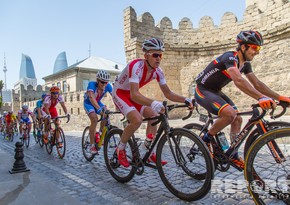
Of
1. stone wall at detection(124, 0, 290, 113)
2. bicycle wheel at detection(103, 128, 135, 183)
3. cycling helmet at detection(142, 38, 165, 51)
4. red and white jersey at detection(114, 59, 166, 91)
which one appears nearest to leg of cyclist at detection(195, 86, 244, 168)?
red and white jersey at detection(114, 59, 166, 91)

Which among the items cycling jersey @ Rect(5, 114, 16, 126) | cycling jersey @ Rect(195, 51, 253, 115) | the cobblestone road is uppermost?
cycling jersey @ Rect(195, 51, 253, 115)

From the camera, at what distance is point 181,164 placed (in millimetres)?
3426

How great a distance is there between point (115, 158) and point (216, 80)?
7.27 feet

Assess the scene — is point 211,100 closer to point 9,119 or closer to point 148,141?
point 148,141

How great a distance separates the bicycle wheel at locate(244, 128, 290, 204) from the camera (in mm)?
2539

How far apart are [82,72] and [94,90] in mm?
42391

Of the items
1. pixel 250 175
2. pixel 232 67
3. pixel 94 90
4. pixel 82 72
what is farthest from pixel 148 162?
pixel 82 72

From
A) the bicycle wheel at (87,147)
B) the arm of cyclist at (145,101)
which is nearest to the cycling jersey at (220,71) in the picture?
the arm of cyclist at (145,101)

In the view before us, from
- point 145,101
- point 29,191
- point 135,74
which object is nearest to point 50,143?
point 29,191

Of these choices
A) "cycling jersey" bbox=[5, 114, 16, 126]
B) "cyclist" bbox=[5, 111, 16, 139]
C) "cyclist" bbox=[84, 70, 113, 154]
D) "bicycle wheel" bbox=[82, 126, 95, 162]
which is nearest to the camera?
"cyclist" bbox=[84, 70, 113, 154]

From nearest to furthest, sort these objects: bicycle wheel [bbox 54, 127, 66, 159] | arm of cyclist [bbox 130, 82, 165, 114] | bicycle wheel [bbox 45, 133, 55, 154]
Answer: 1. arm of cyclist [bbox 130, 82, 165, 114]
2. bicycle wheel [bbox 54, 127, 66, 159]
3. bicycle wheel [bbox 45, 133, 55, 154]

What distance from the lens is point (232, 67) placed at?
10.6 ft

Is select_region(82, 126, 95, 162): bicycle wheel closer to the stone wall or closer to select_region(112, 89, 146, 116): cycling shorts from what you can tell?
select_region(112, 89, 146, 116): cycling shorts

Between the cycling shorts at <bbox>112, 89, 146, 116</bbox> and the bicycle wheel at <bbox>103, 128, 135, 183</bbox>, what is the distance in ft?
1.70
